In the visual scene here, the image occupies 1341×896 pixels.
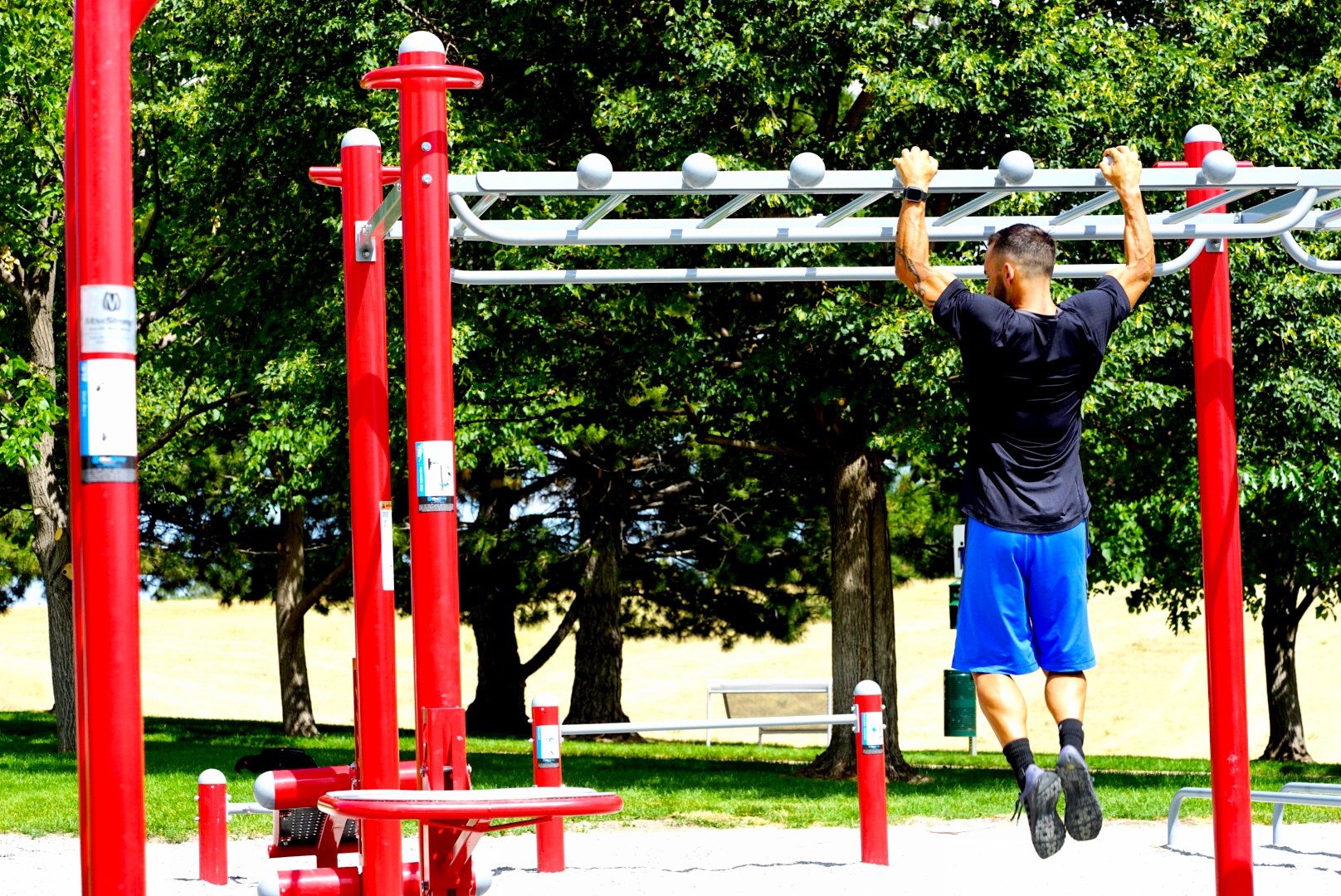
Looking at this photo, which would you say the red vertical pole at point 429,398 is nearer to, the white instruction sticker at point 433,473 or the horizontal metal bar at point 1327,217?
the white instruction sticker at point 433,473

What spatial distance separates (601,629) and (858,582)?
294 inches

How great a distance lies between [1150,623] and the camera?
45.0m

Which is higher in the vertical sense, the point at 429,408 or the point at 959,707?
the point at 429,408

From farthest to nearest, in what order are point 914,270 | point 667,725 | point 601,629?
point 601,629 → point 667,725 → point 914,270

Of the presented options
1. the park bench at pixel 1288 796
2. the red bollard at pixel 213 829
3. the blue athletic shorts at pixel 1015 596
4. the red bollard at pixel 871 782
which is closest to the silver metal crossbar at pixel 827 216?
the blue athletic shorts at pixel 1015 596

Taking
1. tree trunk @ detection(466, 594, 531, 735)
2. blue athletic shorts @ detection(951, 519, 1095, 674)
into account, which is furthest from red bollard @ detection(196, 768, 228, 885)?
tree trunk @ detection(466, 594, 531, 735)

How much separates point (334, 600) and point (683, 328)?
11.8m

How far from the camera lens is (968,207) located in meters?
5.80

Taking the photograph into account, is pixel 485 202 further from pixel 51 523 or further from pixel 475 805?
pixel 51 523

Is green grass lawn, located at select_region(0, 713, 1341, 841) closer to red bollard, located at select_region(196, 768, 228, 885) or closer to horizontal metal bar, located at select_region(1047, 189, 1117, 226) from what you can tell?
red bollard, located at select_region(196, 768, 228, 885)

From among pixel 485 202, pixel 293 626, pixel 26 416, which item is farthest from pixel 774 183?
pixel 293 626

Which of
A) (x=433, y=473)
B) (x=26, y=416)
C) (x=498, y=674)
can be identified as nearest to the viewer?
(x=433, y=473)

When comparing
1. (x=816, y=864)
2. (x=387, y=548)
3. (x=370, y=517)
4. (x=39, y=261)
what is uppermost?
(x=39, y=261)

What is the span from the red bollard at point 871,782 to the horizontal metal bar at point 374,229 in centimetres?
379
